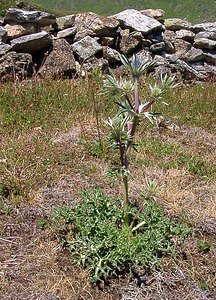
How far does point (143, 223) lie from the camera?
256cm

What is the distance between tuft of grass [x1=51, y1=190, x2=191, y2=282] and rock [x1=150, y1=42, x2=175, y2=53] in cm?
521

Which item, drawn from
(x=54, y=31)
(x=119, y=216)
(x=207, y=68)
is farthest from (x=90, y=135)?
(x=207, y=68)

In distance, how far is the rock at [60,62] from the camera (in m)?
6.39

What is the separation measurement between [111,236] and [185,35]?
6.46 metres

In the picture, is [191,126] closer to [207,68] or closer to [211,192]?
[211,192]

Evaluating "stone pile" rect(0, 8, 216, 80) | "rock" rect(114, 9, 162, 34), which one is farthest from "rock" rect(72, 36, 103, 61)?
"rock" rect(114, 9, 162, 34)

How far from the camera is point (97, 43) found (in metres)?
6.95

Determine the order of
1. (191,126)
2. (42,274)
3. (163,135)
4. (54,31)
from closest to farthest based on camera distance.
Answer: (42,274) → (163,135) → (191,126) → (54,31)

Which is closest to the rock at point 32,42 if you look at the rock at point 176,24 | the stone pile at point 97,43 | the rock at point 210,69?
the stone pile at point 97,43

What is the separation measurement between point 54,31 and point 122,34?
119cm

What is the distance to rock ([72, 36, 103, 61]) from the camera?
22.1ft

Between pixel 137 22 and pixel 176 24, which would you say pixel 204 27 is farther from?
pixel 137 22

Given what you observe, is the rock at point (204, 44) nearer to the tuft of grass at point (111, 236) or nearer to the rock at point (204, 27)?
the rock at point (204, 27)

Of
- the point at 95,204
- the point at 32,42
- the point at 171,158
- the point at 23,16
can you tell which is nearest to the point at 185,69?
the point at 32,42
